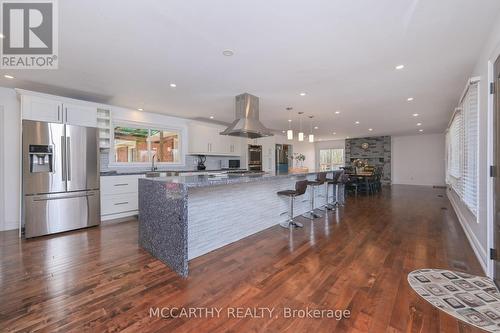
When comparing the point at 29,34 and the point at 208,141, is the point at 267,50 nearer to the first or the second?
the point at 29,34

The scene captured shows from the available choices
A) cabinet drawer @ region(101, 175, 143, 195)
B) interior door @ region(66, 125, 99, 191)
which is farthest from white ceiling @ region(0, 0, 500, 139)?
cabinet drawer @ region(101, 175, 143, 195)

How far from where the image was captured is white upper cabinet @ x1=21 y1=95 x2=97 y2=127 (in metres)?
3.58

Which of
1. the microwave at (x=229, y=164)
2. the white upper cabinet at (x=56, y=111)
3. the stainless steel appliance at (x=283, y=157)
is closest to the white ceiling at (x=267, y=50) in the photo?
the white upper cabinet at (x=56, y=111)

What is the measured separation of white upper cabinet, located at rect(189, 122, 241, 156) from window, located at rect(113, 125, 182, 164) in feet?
1.47

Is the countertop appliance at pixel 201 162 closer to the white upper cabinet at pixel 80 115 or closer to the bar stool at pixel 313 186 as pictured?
the white upper cabinet at pixel 80 115

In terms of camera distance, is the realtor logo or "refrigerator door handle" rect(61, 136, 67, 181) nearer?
the realtor logo

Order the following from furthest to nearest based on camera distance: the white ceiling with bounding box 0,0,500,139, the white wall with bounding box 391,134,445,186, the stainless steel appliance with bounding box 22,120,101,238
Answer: the white wall with bounding box 391,134,445,186, the stainless steel appliance with bounding box 22,120,101,238, the white ceiling with bounding box 0,0,500,139

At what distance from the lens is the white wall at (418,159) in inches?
398

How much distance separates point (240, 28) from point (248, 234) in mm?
2808

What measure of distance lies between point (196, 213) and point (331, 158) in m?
11.6

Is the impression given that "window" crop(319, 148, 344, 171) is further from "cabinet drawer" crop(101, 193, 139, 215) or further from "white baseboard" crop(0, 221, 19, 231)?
"white baseboard" crop(0, 221, 19, 231)

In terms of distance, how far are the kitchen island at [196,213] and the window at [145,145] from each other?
9.19ft

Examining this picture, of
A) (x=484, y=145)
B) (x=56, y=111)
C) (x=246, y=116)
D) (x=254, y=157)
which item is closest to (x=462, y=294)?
(x=484, y=145)

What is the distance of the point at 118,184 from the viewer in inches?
177
